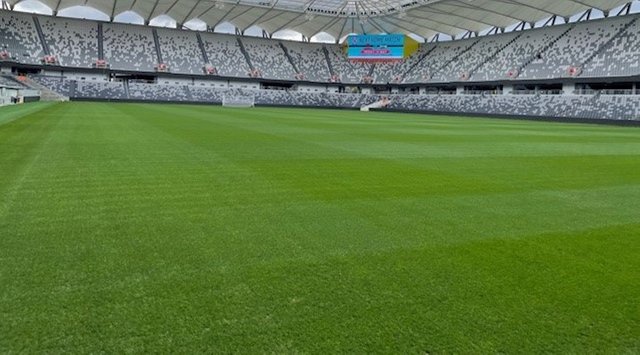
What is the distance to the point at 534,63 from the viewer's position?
5019 centimetres

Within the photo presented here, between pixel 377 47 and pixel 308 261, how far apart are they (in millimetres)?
59913

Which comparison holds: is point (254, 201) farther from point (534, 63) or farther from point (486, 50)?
point (486, 50)

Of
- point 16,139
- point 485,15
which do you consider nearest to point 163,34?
point 485,15

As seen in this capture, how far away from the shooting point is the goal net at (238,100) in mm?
57438

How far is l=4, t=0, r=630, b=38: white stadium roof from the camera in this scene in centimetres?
4628

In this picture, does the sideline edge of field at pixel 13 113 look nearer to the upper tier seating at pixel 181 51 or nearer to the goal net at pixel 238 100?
the goal net at pixel 238 100

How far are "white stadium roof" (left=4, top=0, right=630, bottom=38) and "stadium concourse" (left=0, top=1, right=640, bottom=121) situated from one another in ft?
2.72

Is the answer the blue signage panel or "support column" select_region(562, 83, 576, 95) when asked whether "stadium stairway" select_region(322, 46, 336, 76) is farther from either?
"support column" select_region(562, 83, 576, 95)

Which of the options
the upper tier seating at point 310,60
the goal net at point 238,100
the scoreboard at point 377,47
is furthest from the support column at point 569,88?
the goal net at point 238,100

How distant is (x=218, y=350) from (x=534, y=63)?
55195mm

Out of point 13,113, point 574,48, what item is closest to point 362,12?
point 574,48

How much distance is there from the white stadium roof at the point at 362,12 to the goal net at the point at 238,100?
9538 millimetres

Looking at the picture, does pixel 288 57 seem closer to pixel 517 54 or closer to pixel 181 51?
pixel 181 51

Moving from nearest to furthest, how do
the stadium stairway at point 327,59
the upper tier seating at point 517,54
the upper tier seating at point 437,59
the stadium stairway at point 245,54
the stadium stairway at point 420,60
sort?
the upper tier seating at point 517,54 < the upper tier seating at point 437,59 < the stadium stairway at point 245,54 < the stadium stairway at point 420,60 < the stadium stairway at point 327,59
